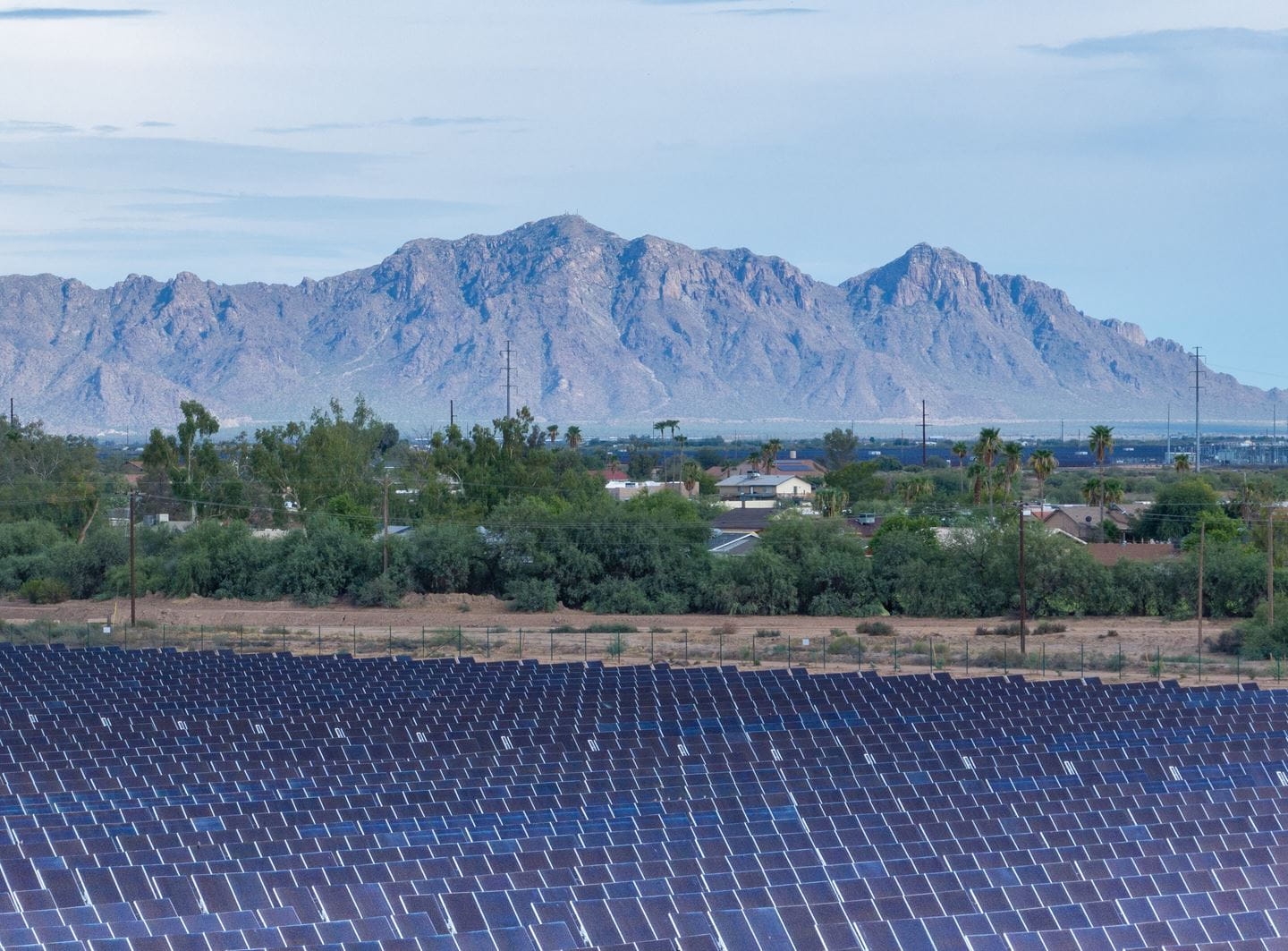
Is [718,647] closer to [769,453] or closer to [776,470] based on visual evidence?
[769,453]

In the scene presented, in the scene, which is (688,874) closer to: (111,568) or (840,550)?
(840,550)

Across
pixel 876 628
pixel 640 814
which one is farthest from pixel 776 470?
pixel 640 814

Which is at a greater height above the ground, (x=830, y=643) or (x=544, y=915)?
(x=544, y=915)

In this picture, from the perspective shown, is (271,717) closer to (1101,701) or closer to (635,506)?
(1101,701)

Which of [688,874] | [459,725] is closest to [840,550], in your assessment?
[459,725]

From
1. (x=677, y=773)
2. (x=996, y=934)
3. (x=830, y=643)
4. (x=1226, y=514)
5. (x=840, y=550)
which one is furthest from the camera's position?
(x=1226, y=514)

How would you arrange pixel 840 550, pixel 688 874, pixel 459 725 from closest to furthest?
pixel 688 874 < pixel 459 725 < pixel 840 550

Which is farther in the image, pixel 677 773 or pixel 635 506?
pixel 635 506

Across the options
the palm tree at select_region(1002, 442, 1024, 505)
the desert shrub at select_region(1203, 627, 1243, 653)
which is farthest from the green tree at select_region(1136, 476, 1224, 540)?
the desert shrub at select_region(1203, 627, 1243, 653)
